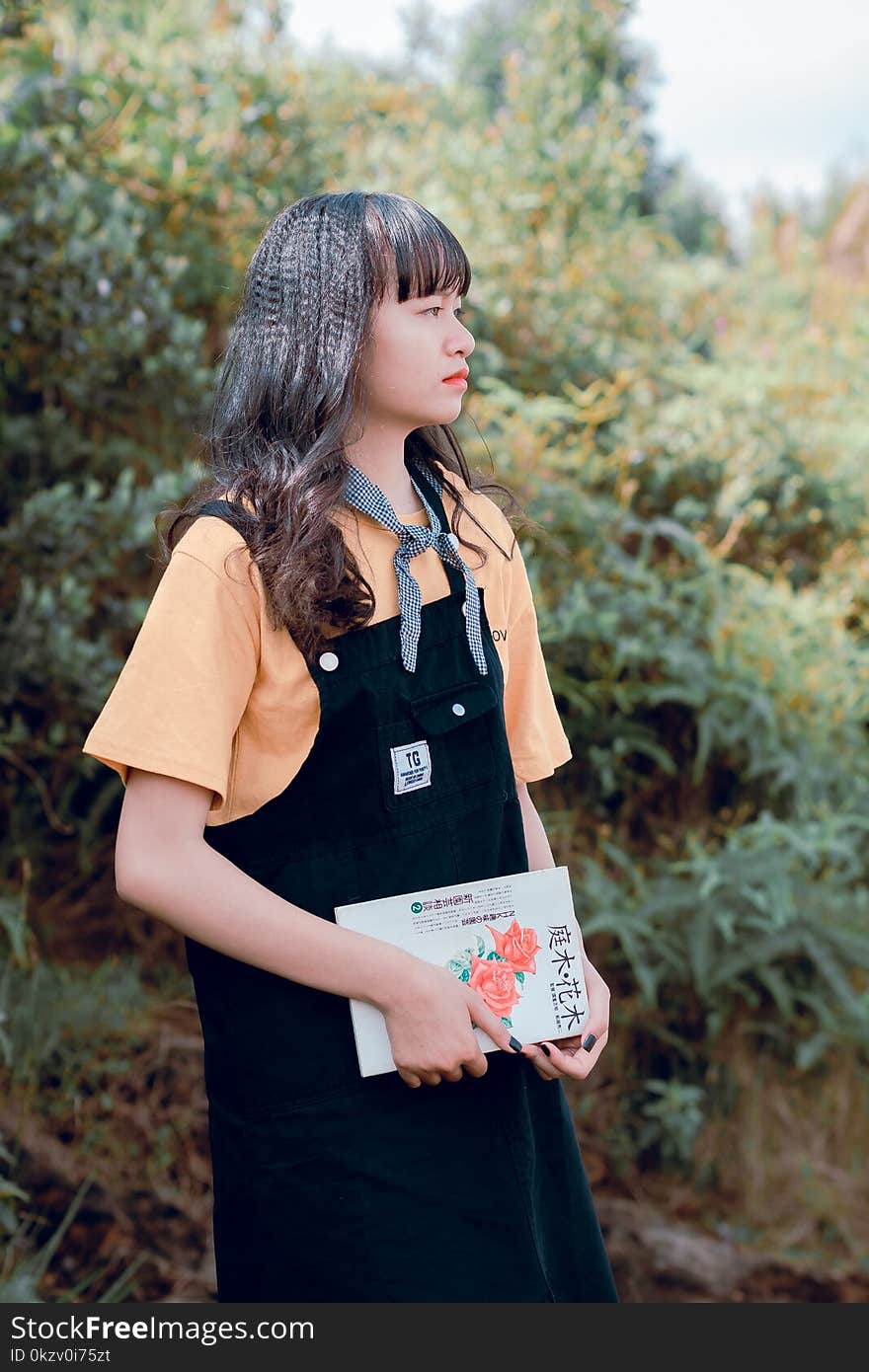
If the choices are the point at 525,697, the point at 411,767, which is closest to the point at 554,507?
the point at 525,697

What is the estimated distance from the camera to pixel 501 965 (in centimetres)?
145

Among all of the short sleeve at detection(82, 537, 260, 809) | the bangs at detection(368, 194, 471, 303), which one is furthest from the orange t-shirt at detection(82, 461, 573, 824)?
the bangs at detection(368, 194, 471, 303)

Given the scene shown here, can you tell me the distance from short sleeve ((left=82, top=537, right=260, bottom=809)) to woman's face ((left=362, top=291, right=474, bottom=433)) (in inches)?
12.5

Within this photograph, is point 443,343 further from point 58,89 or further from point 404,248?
point 58,89

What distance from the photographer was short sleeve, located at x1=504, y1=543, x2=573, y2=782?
176cm

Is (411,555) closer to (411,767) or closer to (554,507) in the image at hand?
(411,767)

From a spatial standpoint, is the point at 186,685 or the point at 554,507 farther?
the point at 554,507

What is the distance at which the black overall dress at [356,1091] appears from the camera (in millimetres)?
1444

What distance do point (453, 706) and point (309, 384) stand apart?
16.7 inches

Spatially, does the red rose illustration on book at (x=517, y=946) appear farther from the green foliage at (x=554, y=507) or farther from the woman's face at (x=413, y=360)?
the green foliage at (x=554, y=507)

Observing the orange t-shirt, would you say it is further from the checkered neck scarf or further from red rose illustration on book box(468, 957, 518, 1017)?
red rose illustration on book box(468, 957, 518, 1017)

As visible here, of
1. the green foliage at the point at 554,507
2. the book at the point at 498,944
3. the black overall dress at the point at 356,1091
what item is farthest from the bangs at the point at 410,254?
the green foliage at the point at 554,507

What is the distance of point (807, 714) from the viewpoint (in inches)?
147

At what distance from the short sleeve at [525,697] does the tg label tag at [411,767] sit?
0.94 feet
